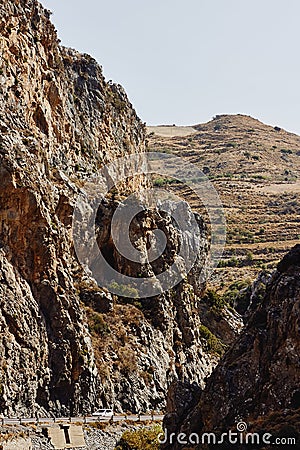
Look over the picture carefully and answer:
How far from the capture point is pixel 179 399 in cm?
3284

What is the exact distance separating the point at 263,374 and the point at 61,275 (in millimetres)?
27245

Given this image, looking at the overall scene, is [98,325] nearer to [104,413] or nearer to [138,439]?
[104,413]

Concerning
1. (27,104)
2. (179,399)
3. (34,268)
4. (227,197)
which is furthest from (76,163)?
(227,197)

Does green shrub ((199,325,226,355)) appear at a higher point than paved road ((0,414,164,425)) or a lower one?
higher

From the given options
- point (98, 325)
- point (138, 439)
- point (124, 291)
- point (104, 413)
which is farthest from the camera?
point (124, 291)

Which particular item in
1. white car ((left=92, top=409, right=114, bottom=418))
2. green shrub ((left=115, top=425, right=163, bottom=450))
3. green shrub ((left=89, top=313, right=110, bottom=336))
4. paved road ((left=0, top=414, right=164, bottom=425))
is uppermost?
green shrub ((left=89, top=313, right=110, bottom=336))

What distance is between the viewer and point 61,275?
53.5 metres

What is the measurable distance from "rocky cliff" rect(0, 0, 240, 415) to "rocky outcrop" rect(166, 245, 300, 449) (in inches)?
714

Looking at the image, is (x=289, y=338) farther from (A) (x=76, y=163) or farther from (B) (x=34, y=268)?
(A) (x=76, y=163)

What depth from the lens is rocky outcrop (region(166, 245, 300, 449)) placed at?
27.2m

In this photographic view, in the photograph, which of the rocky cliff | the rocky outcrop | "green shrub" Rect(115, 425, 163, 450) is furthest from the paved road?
the rocky outcrop

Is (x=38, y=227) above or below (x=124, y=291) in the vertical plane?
above

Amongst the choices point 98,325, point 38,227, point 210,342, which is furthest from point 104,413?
point 210,342

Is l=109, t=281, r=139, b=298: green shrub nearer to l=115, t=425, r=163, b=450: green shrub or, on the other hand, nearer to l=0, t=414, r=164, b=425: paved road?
l=0, t=414, r=164, b=425: paved road
